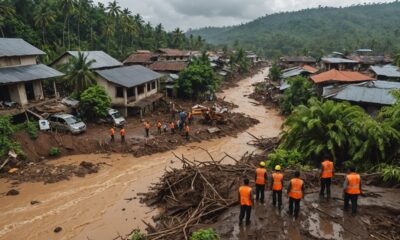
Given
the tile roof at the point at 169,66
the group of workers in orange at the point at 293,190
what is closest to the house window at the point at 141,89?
the tile roof at the point at 169,66

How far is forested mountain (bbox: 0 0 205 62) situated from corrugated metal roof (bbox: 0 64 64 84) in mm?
12893

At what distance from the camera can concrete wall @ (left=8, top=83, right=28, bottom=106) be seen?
26.0 meters

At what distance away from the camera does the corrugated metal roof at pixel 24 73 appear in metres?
24.5

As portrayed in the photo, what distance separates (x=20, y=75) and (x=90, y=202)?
50.1ft

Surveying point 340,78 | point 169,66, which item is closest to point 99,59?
point 169,66

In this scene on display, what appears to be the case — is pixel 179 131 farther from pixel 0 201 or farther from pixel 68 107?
pixel 0 201

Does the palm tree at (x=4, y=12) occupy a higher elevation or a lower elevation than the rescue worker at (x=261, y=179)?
higher

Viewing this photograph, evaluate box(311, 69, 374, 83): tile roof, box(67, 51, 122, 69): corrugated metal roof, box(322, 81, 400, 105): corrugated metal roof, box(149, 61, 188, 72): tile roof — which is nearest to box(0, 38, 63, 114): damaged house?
box(67, 51, 122, 69): corrugated metal roof

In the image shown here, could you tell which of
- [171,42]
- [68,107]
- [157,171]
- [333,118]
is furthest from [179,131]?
[171,42]

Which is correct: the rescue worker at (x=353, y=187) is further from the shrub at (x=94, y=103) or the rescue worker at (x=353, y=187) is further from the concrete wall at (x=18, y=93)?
the concrete wall at (x=18, y=93)

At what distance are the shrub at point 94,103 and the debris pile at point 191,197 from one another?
44.5ft

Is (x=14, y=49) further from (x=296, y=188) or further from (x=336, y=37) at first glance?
(x=336, y=37)

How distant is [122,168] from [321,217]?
15.0 meters

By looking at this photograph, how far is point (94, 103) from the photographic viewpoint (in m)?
28.3
